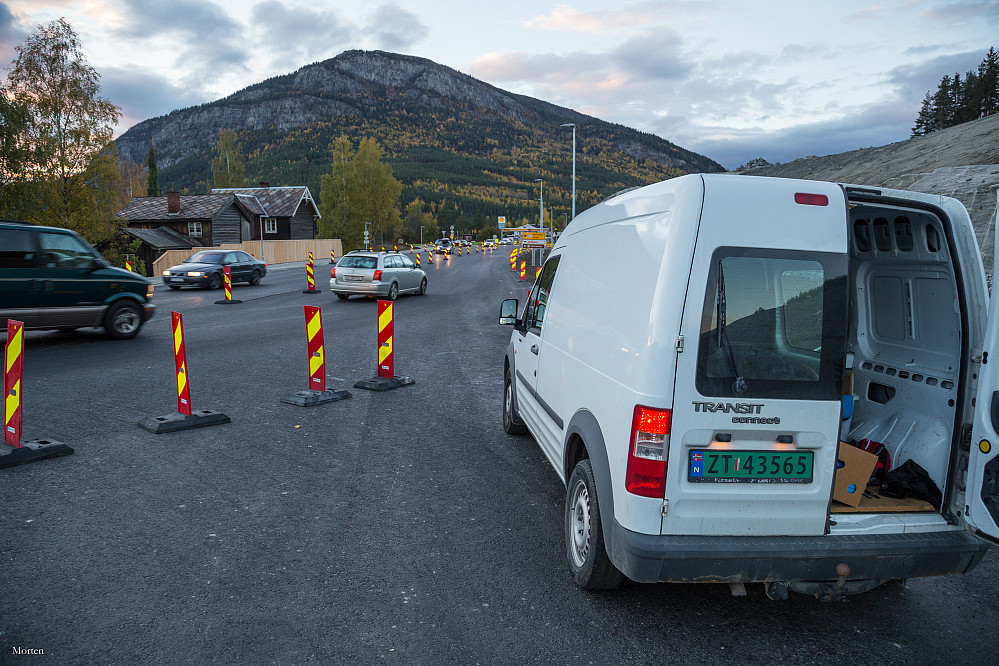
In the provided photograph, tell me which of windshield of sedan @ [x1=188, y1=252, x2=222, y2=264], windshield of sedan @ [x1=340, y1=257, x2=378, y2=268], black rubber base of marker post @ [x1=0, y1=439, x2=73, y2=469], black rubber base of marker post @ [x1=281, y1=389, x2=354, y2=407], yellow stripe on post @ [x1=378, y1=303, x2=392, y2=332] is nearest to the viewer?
black rubber base of marker post @ [x1=0, y1=439, x2=73, y2=469]

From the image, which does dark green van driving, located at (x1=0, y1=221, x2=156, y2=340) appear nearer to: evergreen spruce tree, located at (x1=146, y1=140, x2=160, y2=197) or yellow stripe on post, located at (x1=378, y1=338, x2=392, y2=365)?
yellow stripe on post, located at (x1=378, y1=338, x2=392, y2=365)

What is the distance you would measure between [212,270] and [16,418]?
20.6 metres

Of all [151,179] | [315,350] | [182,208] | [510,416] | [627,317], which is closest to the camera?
[627,317]

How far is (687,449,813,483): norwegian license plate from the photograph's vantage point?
290cm

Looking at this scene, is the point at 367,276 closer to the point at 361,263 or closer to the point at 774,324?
the point at 361,263

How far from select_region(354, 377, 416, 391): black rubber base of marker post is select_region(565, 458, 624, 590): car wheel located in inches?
197

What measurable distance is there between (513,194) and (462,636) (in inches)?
6746

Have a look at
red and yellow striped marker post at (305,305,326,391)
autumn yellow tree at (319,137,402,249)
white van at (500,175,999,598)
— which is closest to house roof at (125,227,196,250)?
autumn yellow tree at (319,137,402,249)

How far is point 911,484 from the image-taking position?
3.45 meters

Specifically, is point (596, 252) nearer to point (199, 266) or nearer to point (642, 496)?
point (642, 496)

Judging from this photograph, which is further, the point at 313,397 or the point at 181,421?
the point at 313,397

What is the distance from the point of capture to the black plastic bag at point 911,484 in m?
3.36

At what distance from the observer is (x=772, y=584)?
117 inches

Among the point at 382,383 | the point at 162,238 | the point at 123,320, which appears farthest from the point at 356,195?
the point at 382,383
